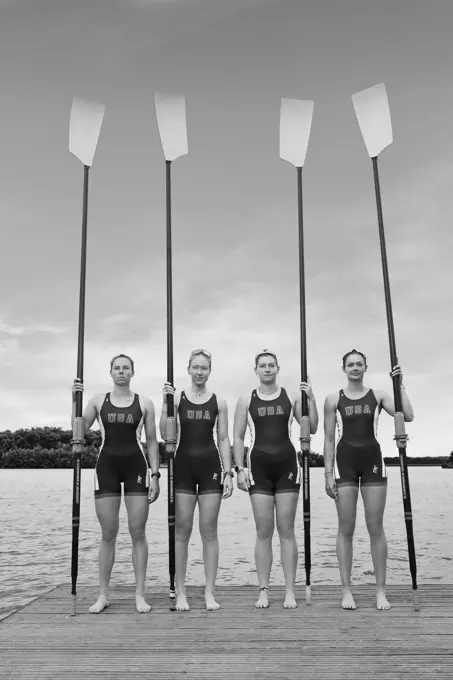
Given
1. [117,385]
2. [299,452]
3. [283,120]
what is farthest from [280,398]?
[283,120]

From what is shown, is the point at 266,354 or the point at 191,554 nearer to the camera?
the point at 266,354

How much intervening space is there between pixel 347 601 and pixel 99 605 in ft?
8.19

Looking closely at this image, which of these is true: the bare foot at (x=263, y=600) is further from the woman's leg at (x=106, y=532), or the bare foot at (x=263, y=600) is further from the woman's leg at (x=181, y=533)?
the woman's leg at (x=106, y=532)

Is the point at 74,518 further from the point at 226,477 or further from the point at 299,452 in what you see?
the point at 299,452

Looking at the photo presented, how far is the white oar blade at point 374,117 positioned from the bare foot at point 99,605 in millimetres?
5919

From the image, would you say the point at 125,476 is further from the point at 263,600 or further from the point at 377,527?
the point at 377,527

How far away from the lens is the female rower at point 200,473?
A: 6438 mm

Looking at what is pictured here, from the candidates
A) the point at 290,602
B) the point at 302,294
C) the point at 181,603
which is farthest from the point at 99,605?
the point at 302,294

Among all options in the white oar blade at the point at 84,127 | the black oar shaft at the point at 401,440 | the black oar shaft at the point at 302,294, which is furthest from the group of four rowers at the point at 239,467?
the white oar blade at the point at 84,127

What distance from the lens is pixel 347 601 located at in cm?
636

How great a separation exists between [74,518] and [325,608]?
274 centimetres

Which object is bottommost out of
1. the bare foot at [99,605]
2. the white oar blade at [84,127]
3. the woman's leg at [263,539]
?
the bare foot at [99,605]

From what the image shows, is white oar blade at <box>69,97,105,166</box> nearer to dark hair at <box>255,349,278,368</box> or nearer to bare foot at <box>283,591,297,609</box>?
dark hair at <box>255,349,278,368</box>

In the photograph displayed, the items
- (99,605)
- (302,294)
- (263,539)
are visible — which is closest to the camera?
(99,605)
